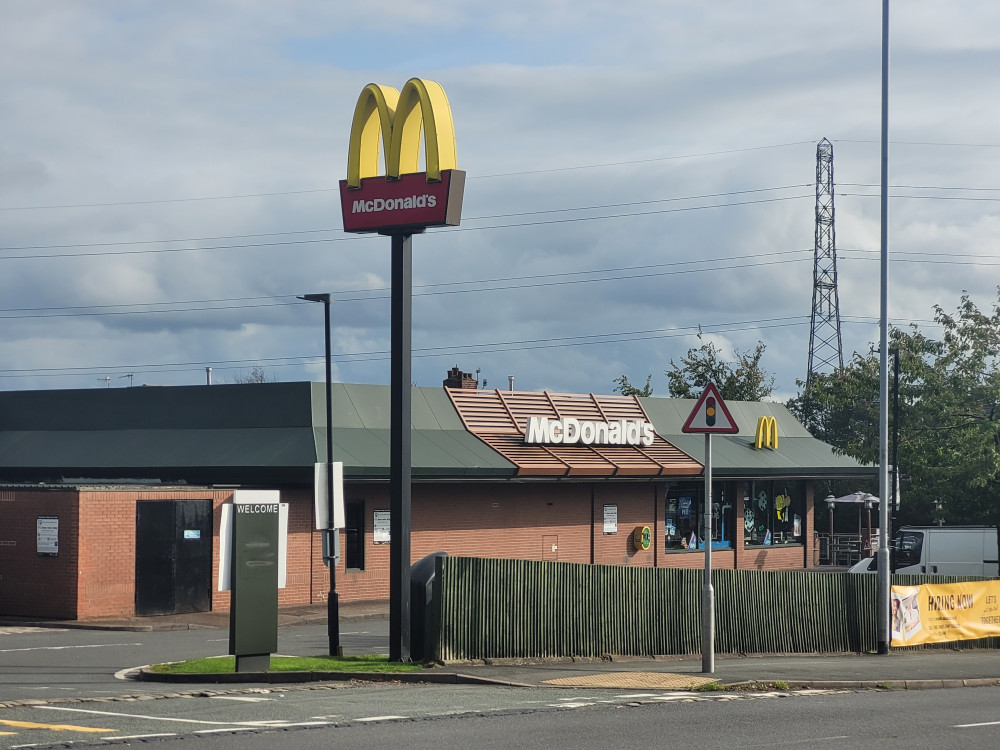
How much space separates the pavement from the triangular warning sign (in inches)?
140

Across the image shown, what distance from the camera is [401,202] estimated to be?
20.3 m

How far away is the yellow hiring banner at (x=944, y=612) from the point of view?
2552 cm

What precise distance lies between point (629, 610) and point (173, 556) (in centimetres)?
1365

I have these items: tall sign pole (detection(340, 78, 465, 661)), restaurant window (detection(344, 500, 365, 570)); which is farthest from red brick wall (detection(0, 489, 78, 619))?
tall sign pole (detection(340, 78, 465, 661))

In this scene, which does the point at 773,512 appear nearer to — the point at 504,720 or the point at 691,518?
the point at 691,518

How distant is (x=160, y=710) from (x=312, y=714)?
179 cm

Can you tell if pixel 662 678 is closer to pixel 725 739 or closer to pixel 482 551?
pixel 725 739

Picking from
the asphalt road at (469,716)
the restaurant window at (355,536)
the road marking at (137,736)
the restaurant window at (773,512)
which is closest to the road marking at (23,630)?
the asphalt road at (469,716)

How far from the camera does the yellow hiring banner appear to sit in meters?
25.5

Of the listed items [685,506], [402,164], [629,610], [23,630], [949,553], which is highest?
[402,164]

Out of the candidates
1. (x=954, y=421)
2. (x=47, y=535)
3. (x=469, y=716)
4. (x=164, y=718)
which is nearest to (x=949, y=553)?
(x=954, y=421)

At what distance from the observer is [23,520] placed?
30.7 meters

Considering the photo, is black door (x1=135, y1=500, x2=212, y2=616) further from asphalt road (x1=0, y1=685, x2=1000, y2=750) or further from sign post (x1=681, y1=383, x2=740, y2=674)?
sign post (x1=681, y1=383, x2=740, y2=674)

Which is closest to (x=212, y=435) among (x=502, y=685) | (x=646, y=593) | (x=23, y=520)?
(x=23, y=520)
